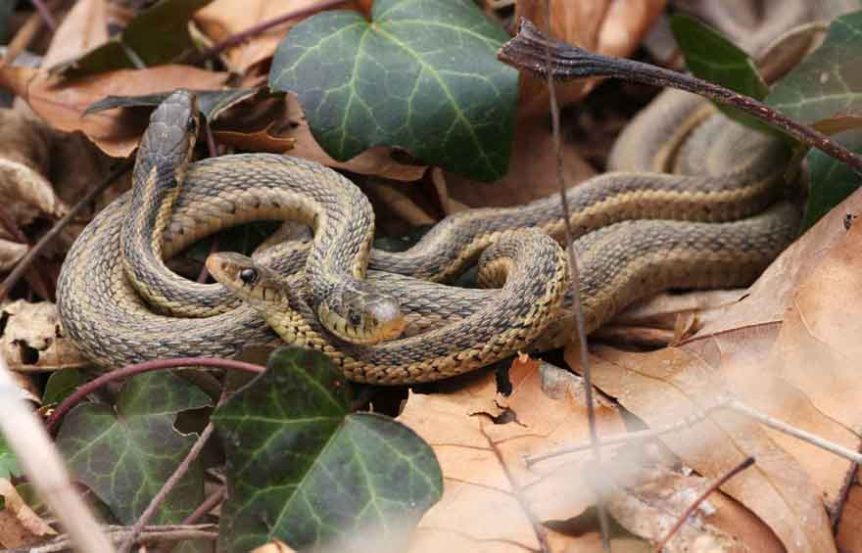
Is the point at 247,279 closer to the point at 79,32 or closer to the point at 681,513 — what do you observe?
the point at 681,513

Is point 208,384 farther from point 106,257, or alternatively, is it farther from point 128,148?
point 128,148

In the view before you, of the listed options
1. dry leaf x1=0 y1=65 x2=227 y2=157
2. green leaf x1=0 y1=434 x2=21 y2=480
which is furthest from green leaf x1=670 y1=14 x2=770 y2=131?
green leaf x1=0 y1=434 x2=21 y2=480

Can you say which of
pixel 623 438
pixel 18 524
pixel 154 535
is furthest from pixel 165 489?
pixel 623 438

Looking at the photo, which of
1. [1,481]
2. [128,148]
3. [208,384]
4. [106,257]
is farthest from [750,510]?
[128,148]

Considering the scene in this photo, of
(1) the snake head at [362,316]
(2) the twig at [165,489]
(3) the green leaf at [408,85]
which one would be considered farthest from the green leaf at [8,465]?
(3) the green leaf at [408,85]

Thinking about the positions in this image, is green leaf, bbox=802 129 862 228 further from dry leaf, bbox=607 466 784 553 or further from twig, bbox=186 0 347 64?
twig, bbox=186 0 347 64

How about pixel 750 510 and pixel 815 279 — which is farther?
pixel 815 279

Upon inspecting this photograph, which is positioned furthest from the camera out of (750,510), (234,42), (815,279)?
(234,42)
